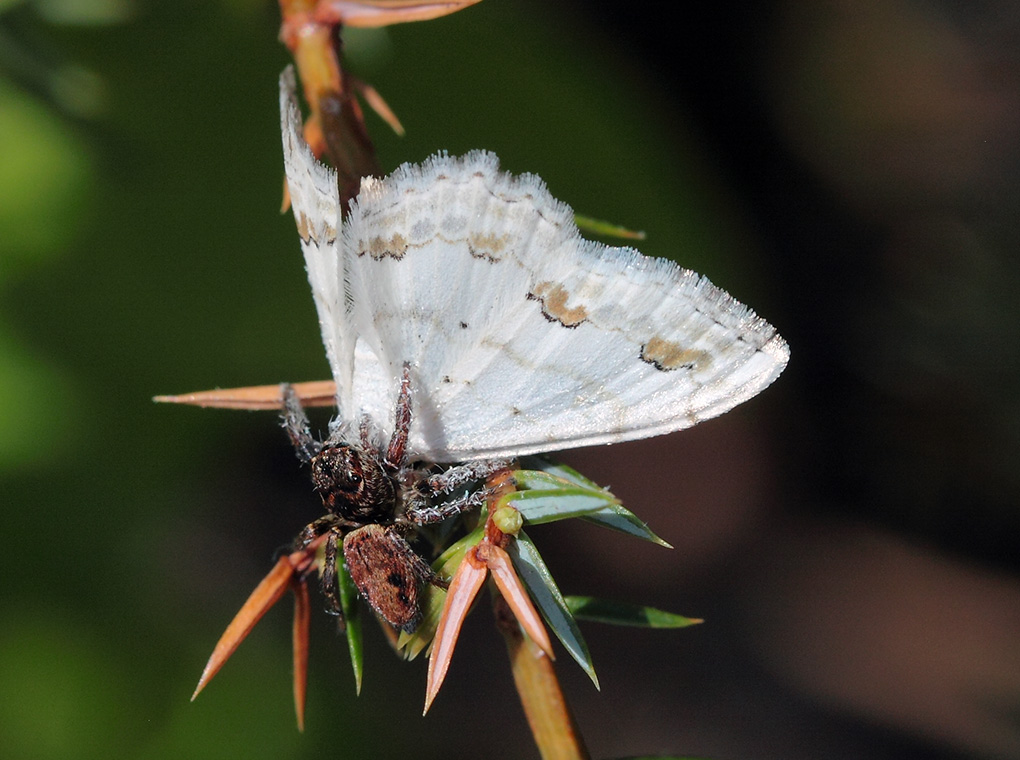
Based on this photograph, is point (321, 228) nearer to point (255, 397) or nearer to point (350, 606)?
point (255, 397)

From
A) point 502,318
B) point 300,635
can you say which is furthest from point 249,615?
point 502,318

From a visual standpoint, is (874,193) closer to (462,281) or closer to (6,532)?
(462,281)

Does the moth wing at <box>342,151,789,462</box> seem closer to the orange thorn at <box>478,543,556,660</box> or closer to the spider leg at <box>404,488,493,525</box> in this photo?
the spider leg at <box>404,488,493,525</box>

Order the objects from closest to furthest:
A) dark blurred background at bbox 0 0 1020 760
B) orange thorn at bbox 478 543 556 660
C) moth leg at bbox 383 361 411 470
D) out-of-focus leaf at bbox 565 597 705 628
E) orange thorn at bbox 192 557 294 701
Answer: orange thorn at bbox 478 543 556 660 → orange thorn at bbox 192 557 294 701 → out-of-focus leaf at bbox 565 597 705 628 → moth leg at bbox 383 361 411 470 → dark blurred background at bbox 0 0 1020 760

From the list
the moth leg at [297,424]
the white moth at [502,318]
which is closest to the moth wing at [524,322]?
the white moth at [502,318]

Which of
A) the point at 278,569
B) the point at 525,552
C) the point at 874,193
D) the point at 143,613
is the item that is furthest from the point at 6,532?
the point at 874,193

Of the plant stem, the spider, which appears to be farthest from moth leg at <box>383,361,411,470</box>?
the plant stem

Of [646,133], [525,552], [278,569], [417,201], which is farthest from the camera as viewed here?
[646,133]
